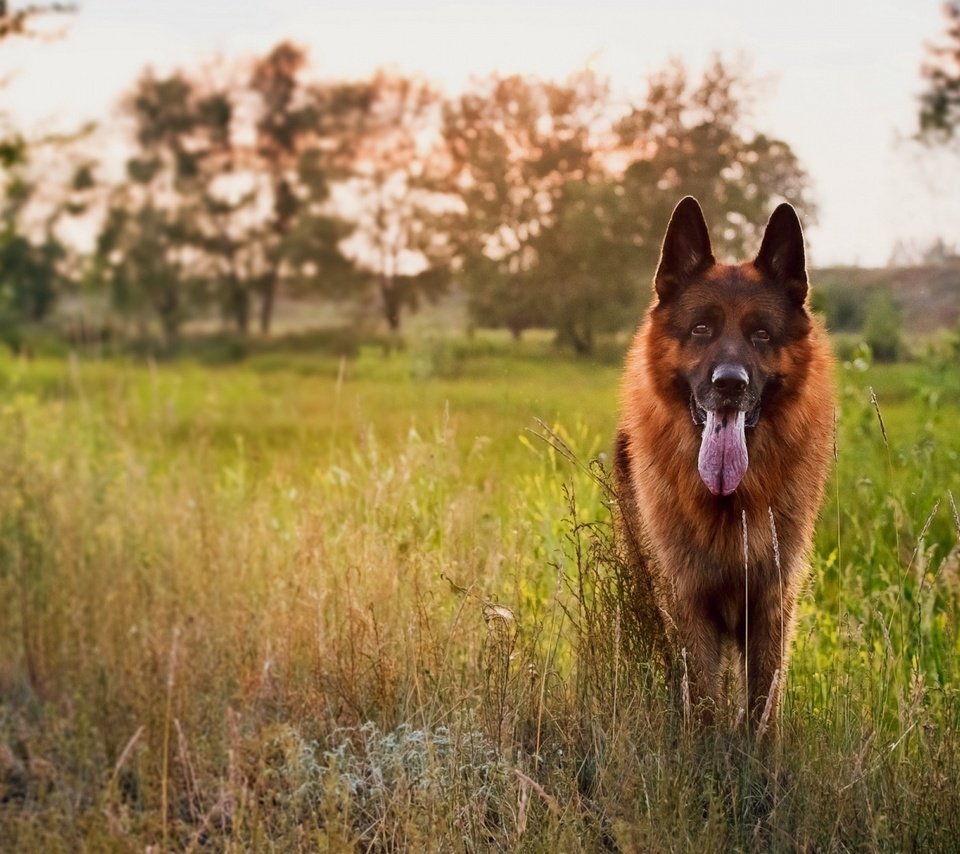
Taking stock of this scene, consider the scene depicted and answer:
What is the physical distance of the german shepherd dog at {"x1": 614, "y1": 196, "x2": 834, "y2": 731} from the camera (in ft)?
12.5

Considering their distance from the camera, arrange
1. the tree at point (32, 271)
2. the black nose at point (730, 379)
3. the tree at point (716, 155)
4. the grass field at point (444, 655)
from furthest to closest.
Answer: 1. the tree at point (32, 271)
2. the tree at point (716, 155)
3. the black nose at point (730, 379)
4. the grass field at point (444, 655)

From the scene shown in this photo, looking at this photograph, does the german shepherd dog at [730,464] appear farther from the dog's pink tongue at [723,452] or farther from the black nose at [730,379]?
the black nose at [730,379]

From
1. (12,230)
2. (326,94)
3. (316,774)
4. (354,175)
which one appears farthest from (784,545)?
(326,94)

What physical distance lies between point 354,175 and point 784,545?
1641 cm

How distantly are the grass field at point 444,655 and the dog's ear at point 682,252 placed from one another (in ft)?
2.24

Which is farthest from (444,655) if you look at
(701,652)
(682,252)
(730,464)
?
(682,252)

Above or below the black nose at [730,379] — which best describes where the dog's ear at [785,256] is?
above

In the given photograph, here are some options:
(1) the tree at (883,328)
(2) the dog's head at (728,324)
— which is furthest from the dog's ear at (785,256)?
(1) the tree at (883,328)

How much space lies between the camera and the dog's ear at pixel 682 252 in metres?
→ 3.91

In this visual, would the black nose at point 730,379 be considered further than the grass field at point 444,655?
Yes

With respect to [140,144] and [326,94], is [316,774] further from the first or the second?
[140,144]

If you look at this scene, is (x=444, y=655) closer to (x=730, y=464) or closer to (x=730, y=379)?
(x=730, y=464)

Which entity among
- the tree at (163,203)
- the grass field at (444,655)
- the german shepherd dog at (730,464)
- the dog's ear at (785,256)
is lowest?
the grass field at (444,655)

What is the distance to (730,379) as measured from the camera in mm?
3598
